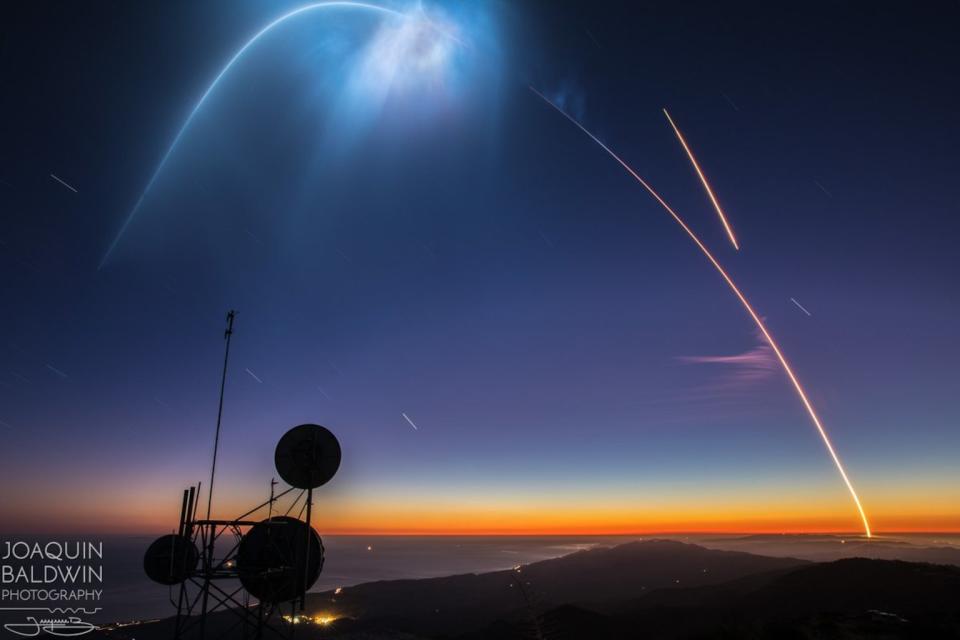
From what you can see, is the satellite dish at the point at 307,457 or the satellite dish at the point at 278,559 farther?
the satellite dish at the point at 307,457

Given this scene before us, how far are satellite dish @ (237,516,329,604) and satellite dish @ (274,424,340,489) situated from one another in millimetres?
1879

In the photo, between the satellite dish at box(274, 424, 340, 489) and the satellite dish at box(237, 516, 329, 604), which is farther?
the satellite dish at box(274, 424, 340, 489)

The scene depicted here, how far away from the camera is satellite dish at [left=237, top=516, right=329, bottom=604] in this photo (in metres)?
19.2

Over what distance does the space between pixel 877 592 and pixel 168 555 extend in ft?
203

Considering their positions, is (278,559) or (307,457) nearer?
(307,457)

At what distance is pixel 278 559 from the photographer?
19.6 metres

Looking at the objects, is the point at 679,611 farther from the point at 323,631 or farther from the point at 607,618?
the point at 323,631

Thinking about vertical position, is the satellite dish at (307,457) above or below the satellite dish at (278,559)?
above

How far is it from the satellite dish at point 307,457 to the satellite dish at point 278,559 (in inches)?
74.0

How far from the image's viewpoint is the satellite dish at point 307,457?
63.9ft

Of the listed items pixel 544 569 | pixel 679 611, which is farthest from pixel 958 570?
pixel 544 569

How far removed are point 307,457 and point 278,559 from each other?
420 cm

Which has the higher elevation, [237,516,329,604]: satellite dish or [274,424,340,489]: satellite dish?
[274,424,340,489]: satellite dish

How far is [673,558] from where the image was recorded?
478ft
